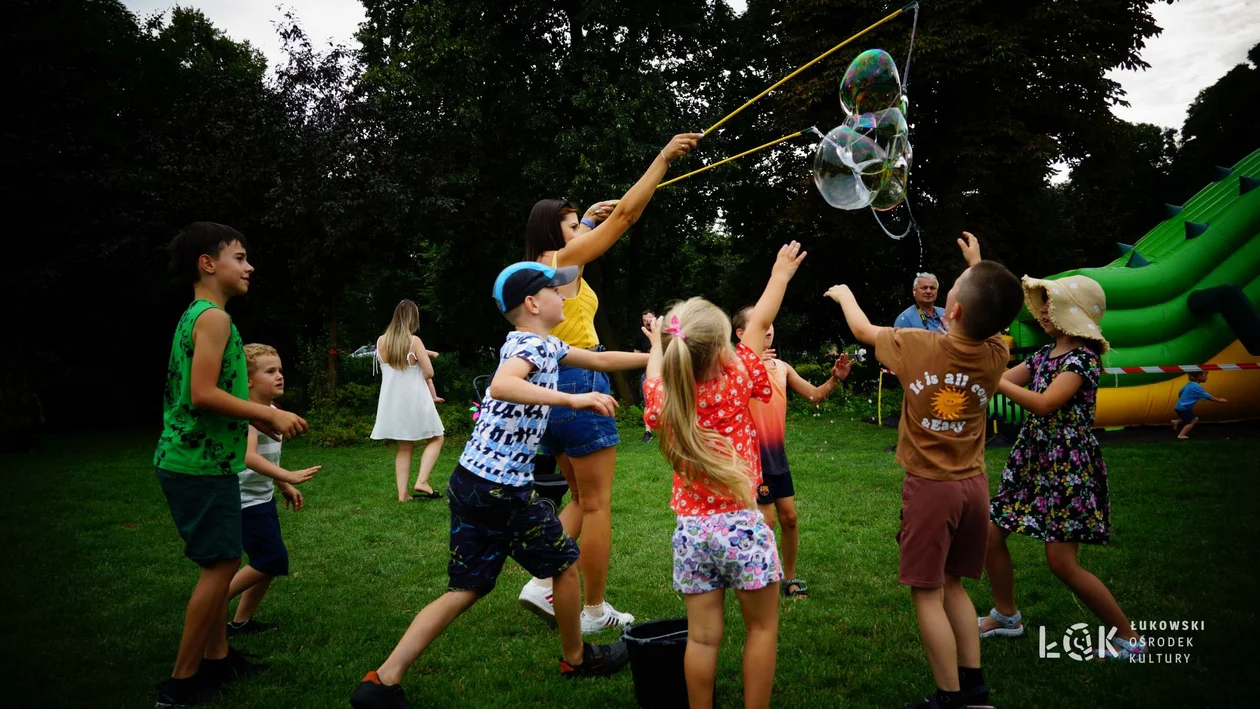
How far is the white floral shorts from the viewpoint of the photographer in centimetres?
287

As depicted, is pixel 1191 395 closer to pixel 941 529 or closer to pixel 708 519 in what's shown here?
pixel 941 529

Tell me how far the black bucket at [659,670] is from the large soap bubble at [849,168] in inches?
126

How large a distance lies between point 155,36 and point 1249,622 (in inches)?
1094

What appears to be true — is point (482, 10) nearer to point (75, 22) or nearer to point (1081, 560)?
point (75, 22)

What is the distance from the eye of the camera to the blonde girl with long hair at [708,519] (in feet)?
9.39

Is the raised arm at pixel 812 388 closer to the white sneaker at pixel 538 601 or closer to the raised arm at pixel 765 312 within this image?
the raised arm at pixel 765 312

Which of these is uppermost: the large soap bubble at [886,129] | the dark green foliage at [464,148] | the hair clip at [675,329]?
the dark green foliage at [464,148]

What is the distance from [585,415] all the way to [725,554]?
1413 mm

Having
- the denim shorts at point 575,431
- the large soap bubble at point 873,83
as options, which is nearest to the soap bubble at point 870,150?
the large soap bubble at point 873,83

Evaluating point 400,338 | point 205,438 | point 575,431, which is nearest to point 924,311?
point 575,431


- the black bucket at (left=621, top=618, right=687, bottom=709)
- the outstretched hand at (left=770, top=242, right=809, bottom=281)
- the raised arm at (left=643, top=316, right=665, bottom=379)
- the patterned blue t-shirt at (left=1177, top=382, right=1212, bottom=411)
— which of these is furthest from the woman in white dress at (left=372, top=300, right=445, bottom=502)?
the patterned blue t-shirt at (left=1177, top=382, right=1212, bottom=411)

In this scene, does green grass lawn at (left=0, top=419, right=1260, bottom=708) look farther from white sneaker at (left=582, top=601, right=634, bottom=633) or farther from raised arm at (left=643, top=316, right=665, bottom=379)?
raised arm at (left=643, top=316, right=665, bottom=379)

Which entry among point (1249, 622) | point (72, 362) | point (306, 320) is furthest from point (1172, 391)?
point (72, 362)

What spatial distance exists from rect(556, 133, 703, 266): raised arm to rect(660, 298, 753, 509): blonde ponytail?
1.15 meters
